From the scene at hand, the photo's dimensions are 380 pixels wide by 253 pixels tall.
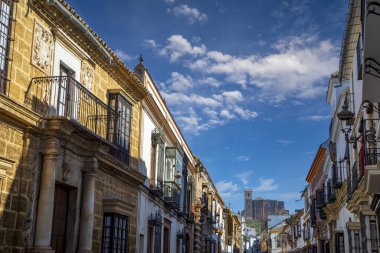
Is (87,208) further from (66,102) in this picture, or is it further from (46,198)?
(66,102)

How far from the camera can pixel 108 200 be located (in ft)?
43.3

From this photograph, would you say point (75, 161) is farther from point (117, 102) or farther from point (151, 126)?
point (151, 126)

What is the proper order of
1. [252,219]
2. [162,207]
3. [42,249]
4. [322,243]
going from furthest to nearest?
[252,219] < [322,243] < [162,207] < [42,249]

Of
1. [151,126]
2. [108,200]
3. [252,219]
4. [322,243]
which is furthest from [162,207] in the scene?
[252,219]

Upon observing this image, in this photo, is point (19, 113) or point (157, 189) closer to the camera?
point (19, 113)

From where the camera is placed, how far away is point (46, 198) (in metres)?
9.74

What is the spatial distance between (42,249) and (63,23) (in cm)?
488

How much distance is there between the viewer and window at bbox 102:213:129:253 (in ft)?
43.4

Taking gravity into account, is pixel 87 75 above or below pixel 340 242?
above

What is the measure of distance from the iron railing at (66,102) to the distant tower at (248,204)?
389 ft

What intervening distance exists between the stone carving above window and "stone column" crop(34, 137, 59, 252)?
273 centimetres

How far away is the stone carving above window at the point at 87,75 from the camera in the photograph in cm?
1243

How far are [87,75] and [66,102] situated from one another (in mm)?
1869

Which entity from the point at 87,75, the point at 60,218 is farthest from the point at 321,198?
the point at 60,218
